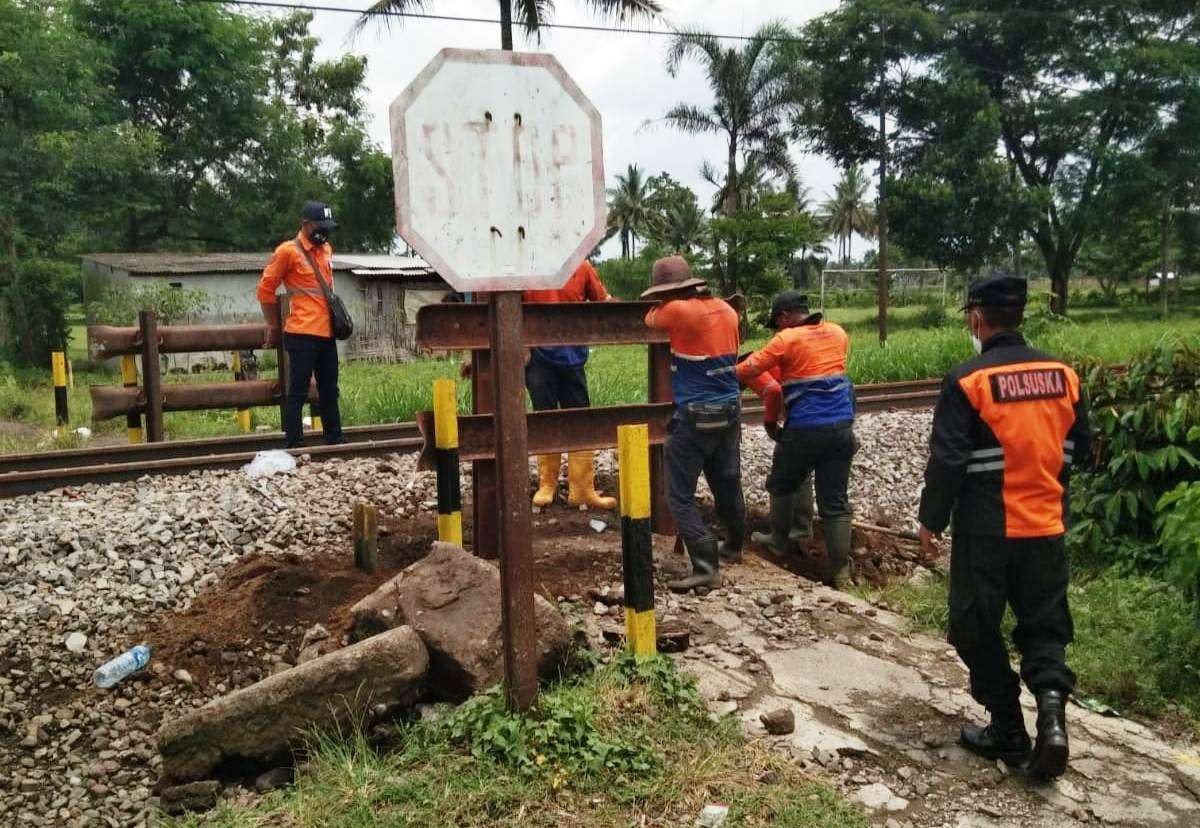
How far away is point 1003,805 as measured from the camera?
12.7ft

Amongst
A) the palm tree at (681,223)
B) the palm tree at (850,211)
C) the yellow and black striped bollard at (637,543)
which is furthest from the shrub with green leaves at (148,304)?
the palm tree at (850,211)

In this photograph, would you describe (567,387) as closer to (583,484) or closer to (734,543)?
(583,484)

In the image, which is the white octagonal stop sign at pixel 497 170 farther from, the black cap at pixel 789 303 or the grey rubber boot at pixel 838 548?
the grey rubber boot at pixel 838 548

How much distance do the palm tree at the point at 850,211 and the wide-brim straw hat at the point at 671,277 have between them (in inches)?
2843

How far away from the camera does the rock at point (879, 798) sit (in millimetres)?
3760

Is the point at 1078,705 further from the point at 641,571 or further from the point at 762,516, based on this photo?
the point at 762,516

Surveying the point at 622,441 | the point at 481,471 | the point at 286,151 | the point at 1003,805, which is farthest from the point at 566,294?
the point at 286,151

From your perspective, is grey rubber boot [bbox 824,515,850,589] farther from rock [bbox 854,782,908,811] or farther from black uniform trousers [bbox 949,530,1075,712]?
rock [bbox 854,782,908,811]

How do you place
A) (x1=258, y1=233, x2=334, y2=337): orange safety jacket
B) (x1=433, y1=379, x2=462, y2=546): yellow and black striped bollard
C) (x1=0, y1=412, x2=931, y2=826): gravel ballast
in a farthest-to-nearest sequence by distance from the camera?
(x1=258, y1=233, x2=334, y2=337): orange safety jacket → (x1=433, y1=379, x2=462, y2=546): yellow and black striped bollard → (x1=0, y1=412, x2=931, y2=826): gravel ballast

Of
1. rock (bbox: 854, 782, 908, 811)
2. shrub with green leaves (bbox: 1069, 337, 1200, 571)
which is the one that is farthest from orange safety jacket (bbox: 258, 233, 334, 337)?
rock (bbox: 854, 782, 908, 811)

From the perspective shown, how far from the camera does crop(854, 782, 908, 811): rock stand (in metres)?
3.76

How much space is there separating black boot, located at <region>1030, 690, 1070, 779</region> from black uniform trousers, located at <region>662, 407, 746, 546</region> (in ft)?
7.58

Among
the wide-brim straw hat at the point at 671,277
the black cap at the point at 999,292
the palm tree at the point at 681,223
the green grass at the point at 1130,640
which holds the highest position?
the palm tree at the point at 681,223

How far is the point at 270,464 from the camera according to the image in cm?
776
